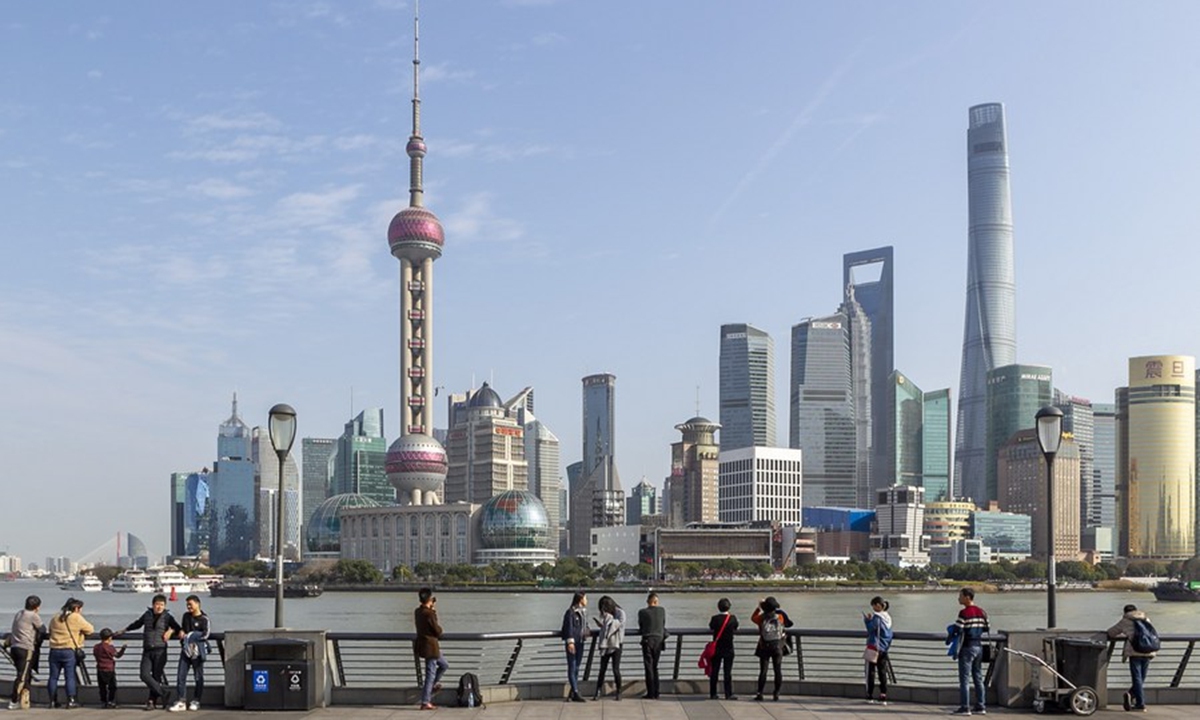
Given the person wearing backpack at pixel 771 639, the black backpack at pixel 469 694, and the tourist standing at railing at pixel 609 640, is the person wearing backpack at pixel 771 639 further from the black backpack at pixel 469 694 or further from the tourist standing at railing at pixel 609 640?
the black backpack at pixel 469 694

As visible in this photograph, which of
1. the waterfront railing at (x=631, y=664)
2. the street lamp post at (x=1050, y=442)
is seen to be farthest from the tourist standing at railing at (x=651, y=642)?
the street lamp post at (x=1050, y=442)

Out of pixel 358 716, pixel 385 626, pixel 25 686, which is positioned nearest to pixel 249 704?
pixel 358 716

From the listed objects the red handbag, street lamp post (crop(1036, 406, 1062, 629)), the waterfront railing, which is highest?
street lamp post (crop(1036, 406, 1062, 629))

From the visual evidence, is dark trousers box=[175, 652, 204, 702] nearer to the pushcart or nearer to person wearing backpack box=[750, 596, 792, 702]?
person wearing backpack box=[750, 596, 792, 702]

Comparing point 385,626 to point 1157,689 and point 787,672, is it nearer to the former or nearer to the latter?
point 787,672

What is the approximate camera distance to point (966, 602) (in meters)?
24.2

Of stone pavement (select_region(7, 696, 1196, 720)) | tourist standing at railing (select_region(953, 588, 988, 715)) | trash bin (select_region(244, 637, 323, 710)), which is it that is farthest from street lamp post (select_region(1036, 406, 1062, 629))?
trash bin (select_region(244, 637, 323, 710))

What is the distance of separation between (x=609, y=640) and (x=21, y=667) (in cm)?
1023

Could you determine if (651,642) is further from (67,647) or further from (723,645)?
(67,647)

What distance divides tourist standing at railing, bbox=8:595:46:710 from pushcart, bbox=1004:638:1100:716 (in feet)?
55.8

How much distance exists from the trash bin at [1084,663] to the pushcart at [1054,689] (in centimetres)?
9

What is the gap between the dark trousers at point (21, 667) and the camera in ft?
78.8

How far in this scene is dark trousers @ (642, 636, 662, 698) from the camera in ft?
82.2

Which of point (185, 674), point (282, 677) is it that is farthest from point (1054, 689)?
point (185, 674)
